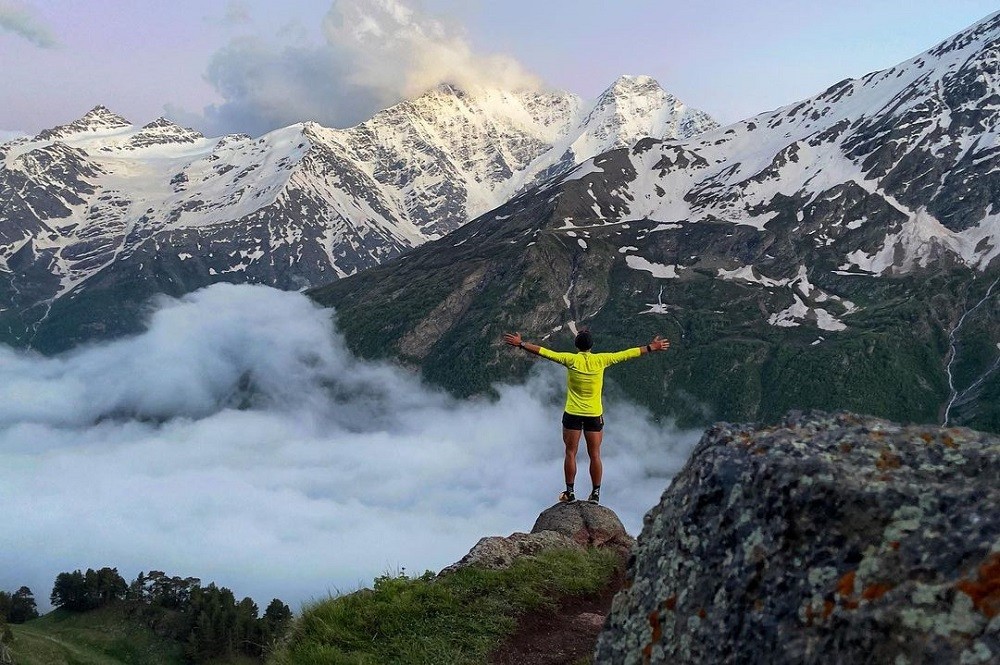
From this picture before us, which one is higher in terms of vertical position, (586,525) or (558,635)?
(586,525)

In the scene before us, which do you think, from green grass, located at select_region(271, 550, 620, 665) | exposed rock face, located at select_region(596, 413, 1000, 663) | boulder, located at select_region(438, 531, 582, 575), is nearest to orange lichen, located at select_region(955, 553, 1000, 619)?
exposed rock face, located at select_region(596, 413, 1000, 663)

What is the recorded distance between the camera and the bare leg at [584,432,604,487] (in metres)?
18.0

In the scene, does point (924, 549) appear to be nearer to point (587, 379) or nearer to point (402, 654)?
point (402, 654)

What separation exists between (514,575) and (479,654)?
294 centimetres

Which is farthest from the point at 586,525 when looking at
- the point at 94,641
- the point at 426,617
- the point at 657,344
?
the point at 94,641

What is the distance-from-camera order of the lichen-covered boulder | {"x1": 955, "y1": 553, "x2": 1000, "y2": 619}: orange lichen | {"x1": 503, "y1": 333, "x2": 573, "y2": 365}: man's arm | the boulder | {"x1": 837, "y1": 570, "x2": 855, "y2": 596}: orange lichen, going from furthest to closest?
the lichen-covered boulder < {"x1": 503, "y1": 333, "x2": 573, "y2": 365}: man's arm < the boulder < {"x1": 837, "y1": 570, "x2": 855, "y2": 596}: orange lichen < {"x1": 955, "y1": 553, "x2": 1000, "y2": 619}: orange lichen

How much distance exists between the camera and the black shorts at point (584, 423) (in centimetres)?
1802

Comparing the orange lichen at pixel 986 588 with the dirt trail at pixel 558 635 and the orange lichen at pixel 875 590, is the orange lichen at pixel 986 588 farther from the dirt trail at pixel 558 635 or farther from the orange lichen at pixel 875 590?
the dirt trail at pixel 558 635

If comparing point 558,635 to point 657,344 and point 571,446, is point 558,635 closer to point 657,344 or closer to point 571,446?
point 571,446

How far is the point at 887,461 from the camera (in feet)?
19.1

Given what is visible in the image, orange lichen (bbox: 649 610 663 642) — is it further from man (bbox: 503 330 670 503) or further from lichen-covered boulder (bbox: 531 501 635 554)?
man (bbox: 503 330 670 503)

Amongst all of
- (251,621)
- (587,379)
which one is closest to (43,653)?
(251,621)

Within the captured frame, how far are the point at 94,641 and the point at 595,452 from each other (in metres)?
150

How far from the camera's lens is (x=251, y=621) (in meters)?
131
